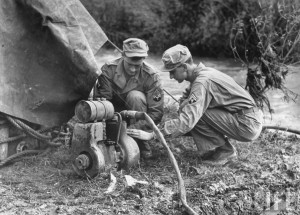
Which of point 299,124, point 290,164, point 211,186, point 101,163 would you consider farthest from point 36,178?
point 299,124

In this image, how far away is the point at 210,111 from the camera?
5.61 metres

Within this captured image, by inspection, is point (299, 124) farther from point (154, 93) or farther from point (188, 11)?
point (188, 11)

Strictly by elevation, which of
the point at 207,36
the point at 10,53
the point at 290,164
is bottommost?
the point at 207,36

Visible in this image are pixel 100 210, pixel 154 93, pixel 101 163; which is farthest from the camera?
pixel 154 93

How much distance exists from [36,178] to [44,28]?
140 centimetres

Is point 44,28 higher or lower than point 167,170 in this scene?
higher

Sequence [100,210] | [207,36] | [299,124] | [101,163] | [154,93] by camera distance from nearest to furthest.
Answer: [100,210], [101,163], [154,93], [299,124], [207,36]

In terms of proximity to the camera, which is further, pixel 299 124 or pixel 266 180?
pixel 299 124

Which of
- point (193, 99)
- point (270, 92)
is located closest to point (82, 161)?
point (193, 99)

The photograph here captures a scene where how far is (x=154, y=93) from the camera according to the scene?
19.5 feet

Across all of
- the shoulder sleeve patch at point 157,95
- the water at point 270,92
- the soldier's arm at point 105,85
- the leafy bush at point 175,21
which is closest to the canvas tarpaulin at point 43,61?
the soldier's arm at point 105,85

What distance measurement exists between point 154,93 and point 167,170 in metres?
0.82

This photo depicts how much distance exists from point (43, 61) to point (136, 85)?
95 cm

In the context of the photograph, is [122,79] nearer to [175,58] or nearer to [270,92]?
[175,58]
